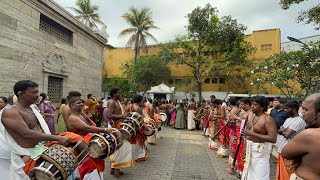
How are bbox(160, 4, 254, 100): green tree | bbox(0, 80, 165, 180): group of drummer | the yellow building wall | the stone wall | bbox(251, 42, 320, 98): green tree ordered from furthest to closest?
the yellow building wall
bbox(160, 4, 254, 100): green tree
bbox(251, 42, 320, 98): green tree
the stone wall
bbox(0, 80, 165, 180): group of drummer

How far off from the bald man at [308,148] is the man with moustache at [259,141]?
6.51ft

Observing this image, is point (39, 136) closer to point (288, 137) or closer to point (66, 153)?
point (66, 153)

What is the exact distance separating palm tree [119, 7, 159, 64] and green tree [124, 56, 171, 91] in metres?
2.46

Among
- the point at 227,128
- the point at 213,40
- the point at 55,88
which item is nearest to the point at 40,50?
the point at 55,88

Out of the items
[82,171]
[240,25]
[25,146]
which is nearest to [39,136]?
[25,146]

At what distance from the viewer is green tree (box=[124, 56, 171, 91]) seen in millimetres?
30594

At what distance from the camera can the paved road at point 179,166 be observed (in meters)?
6.20

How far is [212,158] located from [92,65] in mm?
8556

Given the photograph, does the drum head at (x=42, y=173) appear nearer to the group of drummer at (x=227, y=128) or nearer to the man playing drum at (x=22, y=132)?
the man playing drum at (x=22, y=132)

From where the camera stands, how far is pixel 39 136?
10.8 feet

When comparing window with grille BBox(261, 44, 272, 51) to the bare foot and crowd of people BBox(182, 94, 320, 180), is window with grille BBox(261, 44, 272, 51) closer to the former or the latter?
crowd of people BBox(182, 94, 320, 180)

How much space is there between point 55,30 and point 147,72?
802 inches

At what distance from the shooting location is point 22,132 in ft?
10.7

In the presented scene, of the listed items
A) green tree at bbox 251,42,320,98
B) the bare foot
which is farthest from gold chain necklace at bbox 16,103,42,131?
green tree at bbox 251,42,320,98
